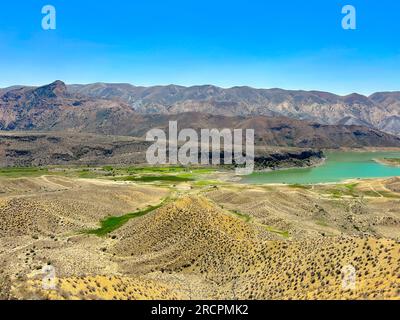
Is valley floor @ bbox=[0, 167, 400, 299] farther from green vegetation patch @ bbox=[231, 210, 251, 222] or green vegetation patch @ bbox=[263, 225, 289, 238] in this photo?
green vegetation patch @ bbox=[231, 210, 251, 222]

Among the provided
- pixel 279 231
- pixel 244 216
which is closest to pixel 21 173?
pixel 244 216

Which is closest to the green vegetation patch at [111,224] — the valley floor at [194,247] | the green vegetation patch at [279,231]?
the valley floor at [194,247]

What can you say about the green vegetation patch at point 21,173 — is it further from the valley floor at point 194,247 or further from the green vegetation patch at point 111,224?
the green vegetation patch at point 111,224

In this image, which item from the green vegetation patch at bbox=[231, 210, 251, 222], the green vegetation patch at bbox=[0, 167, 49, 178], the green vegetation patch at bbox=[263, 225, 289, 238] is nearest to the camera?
the green vegetation patch at bbox=[263, 225, 289, 238]

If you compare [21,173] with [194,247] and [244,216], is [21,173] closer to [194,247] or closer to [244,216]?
[244,216]

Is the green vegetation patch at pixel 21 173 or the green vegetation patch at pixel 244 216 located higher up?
the green vegetation patch at pixel 244 216

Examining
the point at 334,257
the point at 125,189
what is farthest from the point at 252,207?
the point at 334,257

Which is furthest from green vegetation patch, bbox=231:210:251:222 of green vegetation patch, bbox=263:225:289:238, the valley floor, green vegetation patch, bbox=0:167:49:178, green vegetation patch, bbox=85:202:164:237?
green vegetation patch, bbox=0:167:49:178

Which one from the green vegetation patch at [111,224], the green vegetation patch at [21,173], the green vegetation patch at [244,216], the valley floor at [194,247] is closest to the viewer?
the valley floor at [194,247]
